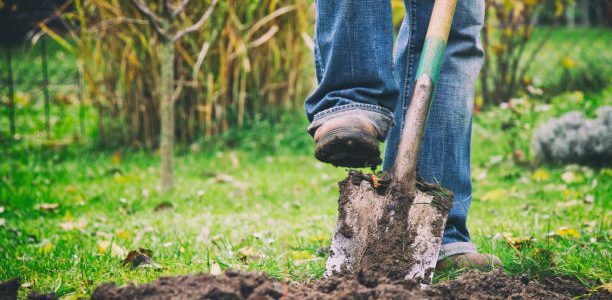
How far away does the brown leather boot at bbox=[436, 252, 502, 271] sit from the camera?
167cm

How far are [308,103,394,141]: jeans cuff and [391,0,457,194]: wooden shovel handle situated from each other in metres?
0.10

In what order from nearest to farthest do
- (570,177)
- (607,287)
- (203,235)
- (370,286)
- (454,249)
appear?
1. (370,286)
2. (607,287)
3. (454,249)
4. (203,235)
5. (570,177)

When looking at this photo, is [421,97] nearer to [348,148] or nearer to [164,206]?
[348,148]

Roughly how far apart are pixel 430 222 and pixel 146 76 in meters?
3.60

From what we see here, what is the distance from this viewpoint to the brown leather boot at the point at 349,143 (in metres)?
1.57

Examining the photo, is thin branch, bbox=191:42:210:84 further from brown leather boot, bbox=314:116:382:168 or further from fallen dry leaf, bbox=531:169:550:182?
brown leather boot, bbox=314:116:382:168

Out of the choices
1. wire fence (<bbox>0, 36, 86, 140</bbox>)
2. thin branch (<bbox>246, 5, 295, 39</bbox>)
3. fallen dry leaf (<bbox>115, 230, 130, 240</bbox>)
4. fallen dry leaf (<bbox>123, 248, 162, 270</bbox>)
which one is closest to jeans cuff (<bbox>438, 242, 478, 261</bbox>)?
fallen dry leaf (<bbox>123, 248, 162, 270</bbox>)

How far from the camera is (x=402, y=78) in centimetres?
191

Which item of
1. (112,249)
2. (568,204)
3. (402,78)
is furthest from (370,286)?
(568,204)

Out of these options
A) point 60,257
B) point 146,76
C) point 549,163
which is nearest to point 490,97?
point 549,163

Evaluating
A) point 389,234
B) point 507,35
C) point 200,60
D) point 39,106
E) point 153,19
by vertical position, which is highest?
point 507,35

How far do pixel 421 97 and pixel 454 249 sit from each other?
463 millimetres

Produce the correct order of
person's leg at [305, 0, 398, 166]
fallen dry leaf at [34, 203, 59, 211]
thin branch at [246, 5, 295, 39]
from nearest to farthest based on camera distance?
person's leg at [305, 0, 398, 166] < fallen dry leaf at [34, 203, 59, 211] < thin branch at [246, 5, 295, 39]

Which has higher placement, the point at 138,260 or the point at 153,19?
the point at 153,19
